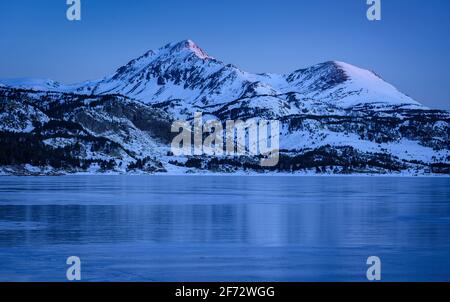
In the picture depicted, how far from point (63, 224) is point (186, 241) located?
1319cm

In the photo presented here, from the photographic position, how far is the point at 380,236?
4522 centimetres

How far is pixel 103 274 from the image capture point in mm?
30078

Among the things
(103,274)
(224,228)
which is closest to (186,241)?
(224,228)

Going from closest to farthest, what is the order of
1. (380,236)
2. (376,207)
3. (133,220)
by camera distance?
(380,236) < (133,220) < (376,207)

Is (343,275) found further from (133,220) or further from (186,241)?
(133,220)
